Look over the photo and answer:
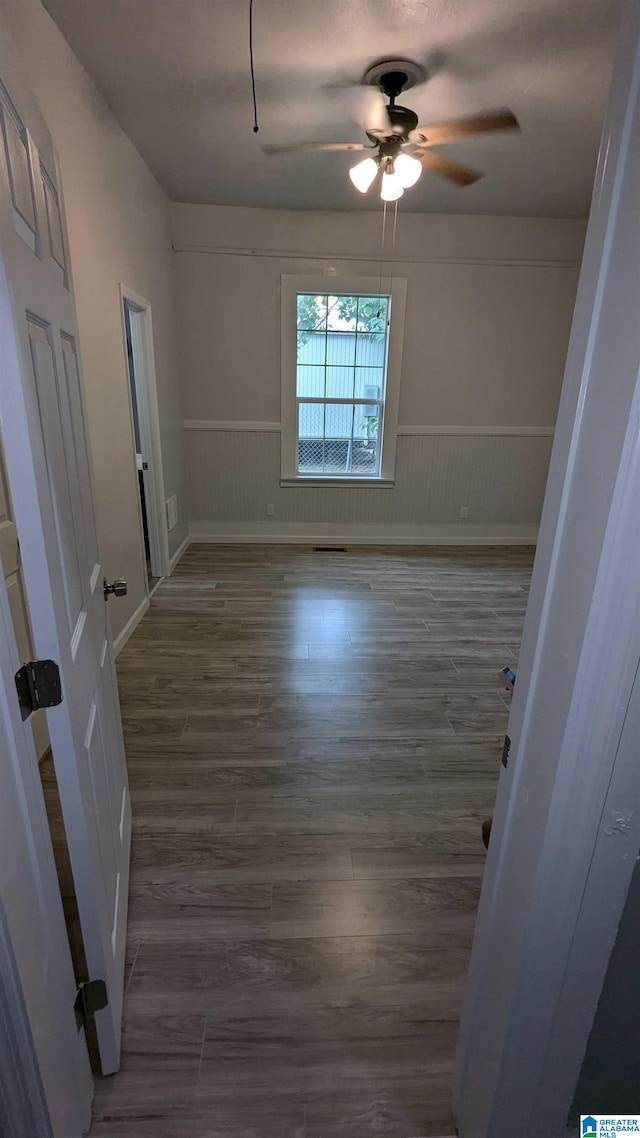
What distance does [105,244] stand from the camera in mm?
2807

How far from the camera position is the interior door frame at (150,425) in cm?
360

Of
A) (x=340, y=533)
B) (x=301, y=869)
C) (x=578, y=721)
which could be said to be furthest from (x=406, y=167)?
(x=340, y=533)

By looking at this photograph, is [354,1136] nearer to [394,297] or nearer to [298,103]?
[298,103]

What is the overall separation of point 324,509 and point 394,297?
6.68 feet

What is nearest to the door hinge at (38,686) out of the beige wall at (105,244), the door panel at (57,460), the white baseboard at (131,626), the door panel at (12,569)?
the door panel at (57,460)

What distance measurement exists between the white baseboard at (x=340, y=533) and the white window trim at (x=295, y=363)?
0.46 metres

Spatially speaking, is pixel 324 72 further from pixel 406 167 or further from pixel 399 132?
pixel 406 167

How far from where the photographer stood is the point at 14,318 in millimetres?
729

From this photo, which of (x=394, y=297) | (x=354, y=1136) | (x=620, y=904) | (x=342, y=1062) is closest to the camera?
(x=620, y=904)

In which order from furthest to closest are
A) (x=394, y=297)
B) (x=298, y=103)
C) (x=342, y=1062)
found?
(x=394, y=297)
(x=298, y=103)
(x=342, y=1062)

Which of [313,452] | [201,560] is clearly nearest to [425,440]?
[313,452]

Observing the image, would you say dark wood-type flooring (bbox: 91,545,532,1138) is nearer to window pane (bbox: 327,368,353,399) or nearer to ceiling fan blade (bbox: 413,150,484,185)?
window pane (bbox: 327,368,353,399)

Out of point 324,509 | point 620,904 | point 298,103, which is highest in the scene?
point 298,103

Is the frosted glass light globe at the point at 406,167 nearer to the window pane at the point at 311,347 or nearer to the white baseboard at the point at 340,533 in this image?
the window pane at the point at 311,347
